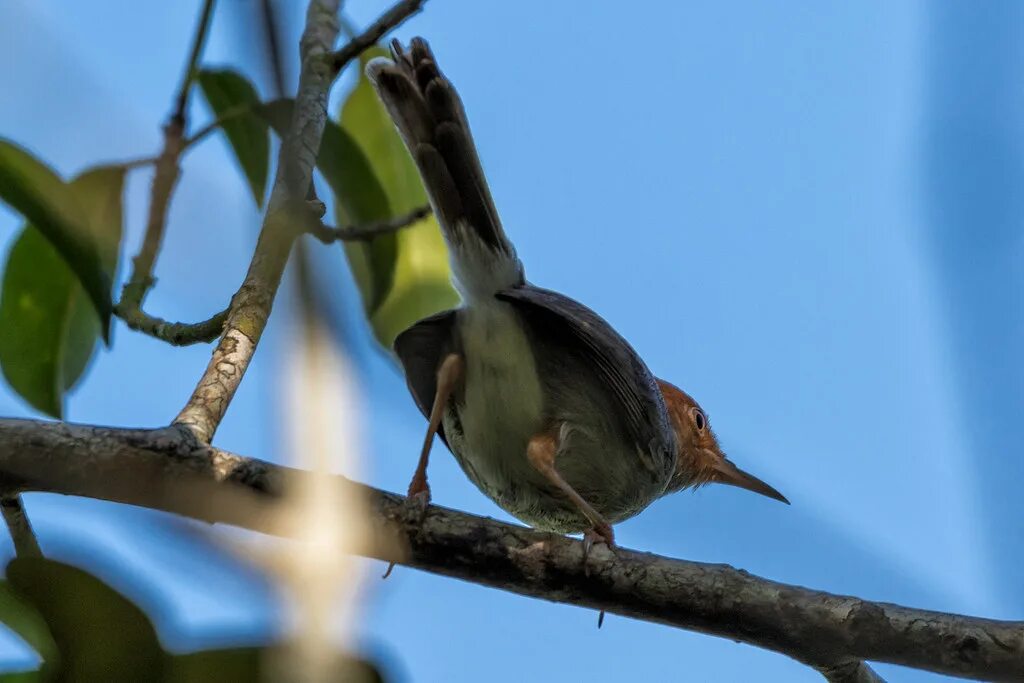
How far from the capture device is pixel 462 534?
2615mm

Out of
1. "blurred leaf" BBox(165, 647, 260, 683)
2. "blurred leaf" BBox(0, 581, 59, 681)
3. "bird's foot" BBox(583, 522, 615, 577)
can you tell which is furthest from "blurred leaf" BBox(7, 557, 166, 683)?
"bird's foot" BBox(583, 522, 615, 577)

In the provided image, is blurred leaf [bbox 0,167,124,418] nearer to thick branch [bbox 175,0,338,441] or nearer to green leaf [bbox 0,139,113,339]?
green leaf [bbox 0,139,113,339]

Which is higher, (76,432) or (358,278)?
(358,278)

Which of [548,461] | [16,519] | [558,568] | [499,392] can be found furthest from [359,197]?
[16,519]

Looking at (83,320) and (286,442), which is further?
(83,320)

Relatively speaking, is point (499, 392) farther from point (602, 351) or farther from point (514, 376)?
point (602, 351)

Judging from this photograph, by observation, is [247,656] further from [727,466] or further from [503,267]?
[727,466]

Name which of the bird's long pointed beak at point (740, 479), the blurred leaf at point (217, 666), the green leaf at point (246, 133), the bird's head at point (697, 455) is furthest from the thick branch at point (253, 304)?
the bird's long pointed beak at point (740, 479)

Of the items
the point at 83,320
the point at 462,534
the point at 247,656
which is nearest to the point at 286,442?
the point at 247,656

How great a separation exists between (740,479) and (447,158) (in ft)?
7.78

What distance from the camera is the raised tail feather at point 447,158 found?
12.5 feet

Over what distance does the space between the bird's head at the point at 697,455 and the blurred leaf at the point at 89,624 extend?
396 cm

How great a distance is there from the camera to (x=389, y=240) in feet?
12.3

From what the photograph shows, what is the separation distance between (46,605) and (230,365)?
1.58 metres
